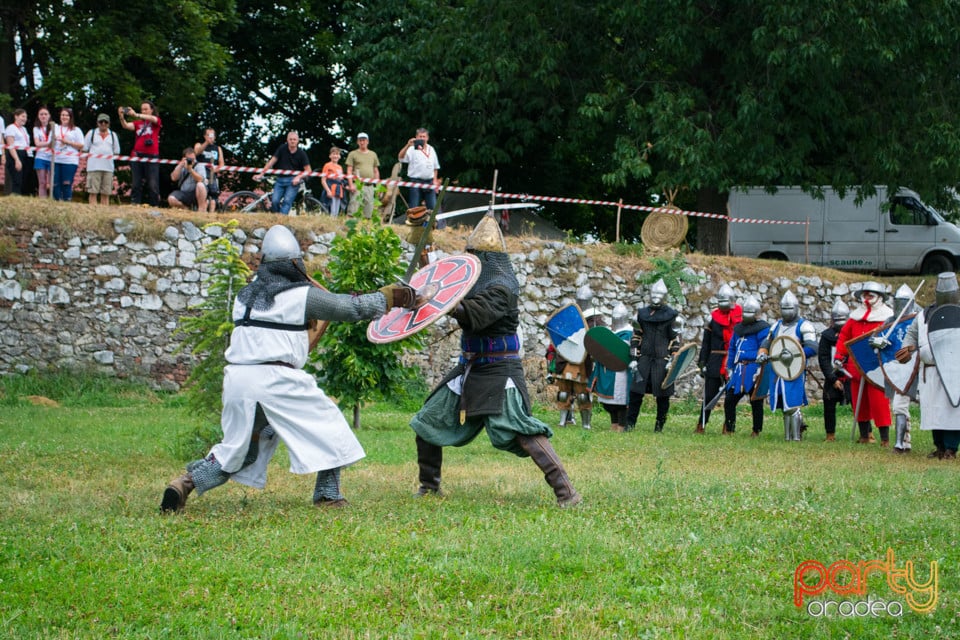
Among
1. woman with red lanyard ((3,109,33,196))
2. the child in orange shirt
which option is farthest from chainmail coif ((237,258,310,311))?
the child in orange shirt

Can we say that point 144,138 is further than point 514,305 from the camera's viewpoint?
Yes

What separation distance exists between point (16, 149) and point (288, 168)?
12.1 feet

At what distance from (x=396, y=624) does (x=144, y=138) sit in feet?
41.5

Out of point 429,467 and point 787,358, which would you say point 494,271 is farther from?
point 787,358

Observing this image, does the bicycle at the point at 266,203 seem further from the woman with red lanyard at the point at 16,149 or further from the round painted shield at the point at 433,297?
the round painted shield at the point at 433,297

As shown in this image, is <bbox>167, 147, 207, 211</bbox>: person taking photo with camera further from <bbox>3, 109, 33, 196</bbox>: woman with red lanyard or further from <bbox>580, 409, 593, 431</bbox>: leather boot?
<bbox>580, 409, 593, 431</bbox>: leather boot

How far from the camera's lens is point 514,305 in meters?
6.99

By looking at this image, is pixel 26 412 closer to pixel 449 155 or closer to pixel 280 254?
pixel 280 254

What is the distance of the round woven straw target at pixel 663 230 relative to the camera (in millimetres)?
19359

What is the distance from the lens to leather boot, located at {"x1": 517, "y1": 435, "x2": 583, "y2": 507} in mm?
6734

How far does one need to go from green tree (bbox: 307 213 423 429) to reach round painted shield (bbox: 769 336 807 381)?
4.25 m

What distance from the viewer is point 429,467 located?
716 centimetres

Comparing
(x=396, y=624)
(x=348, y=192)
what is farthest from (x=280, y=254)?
(x=348, y=192)

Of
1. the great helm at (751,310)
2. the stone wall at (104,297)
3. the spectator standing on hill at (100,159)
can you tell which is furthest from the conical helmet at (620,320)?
the spectator standing on hill at (100,159)
